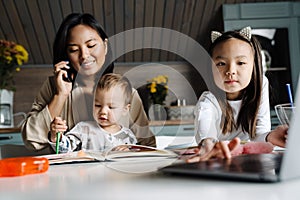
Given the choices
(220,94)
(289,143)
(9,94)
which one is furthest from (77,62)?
(9,94)

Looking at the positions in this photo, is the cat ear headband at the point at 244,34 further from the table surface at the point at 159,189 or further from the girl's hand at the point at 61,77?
the table surface at the point at 159,189

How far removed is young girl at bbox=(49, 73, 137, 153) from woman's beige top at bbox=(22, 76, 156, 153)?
0.13ft

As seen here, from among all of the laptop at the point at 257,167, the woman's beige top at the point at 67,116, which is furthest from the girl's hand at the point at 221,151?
the woman's beige top at the point at 67,116

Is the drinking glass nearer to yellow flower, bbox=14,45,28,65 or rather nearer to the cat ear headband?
the cat ear headband

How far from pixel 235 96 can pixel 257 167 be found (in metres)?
0.66

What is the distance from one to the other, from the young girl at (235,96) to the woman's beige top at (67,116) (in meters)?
0.16

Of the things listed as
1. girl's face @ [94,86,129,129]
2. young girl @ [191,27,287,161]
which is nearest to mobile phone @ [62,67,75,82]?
girl's face @ [94,86,129,129]

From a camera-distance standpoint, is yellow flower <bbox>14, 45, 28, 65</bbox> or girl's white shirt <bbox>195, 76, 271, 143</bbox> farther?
yellow flower <bbox>14, 45, 28, 65</bbox>

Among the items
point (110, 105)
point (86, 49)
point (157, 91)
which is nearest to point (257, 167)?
point (110, 105)

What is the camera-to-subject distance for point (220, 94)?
975 mm

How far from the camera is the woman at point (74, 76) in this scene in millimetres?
1120

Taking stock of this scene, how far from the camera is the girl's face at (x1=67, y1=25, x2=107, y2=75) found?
1133 millimetres

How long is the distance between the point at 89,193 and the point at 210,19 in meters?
2.90

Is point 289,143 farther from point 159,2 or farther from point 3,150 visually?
point 159,2
